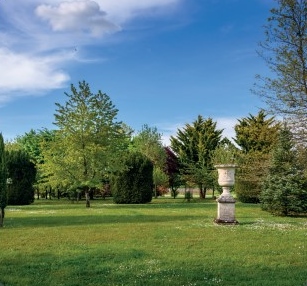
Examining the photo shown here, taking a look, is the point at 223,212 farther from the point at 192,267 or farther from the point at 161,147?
the point at 161,147

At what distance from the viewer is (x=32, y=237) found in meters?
13.2

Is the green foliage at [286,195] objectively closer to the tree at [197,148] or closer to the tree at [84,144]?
the tree at [84,144]

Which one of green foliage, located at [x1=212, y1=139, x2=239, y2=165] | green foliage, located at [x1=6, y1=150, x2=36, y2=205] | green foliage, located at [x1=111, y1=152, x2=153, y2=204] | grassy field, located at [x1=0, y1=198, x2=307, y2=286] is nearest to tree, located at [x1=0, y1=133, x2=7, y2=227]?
grassy field, located at [x1=0, y1=198, x2=307, y2=286]

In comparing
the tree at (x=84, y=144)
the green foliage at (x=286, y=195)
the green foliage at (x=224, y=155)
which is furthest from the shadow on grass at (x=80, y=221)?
the green foliage at (x=224, y=155)

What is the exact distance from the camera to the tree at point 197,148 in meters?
51.9

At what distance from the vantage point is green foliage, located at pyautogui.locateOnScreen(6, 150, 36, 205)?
37.5 meters

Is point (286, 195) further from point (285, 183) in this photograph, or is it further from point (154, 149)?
point (154, 149)

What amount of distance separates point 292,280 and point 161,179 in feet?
137

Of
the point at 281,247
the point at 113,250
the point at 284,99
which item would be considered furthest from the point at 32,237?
the point at 284,99

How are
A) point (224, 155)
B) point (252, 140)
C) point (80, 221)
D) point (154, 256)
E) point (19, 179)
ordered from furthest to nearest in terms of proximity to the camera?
point (252, 140)
point (224, 155)
point (19, 179)
point (80, 221)
point (154, 256)

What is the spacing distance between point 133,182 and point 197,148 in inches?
794

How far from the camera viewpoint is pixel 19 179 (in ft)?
124

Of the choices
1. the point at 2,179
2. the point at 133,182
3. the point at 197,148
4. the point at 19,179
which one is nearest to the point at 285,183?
the point at 2,179

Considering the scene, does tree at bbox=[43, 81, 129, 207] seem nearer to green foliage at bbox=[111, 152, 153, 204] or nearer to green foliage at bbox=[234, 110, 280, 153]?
green foliage at bbox=[111, 152, 153, 204]
